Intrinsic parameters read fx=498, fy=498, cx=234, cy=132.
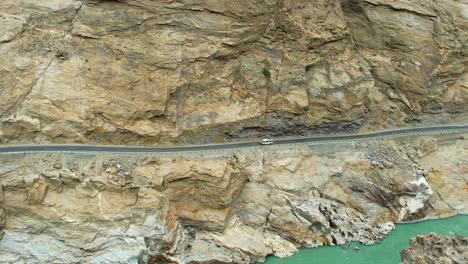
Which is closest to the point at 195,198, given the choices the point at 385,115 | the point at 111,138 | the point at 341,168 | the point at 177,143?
the point at 177,143

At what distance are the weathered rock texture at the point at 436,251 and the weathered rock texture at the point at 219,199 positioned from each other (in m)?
6.03

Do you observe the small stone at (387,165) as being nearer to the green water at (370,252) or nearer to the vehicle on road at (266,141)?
the green water at (370,252)

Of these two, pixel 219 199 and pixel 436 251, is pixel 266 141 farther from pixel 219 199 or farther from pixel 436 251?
pixel 436 251

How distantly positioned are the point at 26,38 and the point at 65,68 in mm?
2803

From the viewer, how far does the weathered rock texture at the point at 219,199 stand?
27078 millimetres

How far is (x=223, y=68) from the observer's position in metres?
33.0

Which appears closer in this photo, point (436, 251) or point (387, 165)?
point (436, 251)

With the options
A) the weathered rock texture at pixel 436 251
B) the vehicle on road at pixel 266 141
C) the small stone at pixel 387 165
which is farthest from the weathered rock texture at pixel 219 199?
the weathered rock texture at pixel 436 251

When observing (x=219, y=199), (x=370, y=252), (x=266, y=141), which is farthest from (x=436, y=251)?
(x=266, y=141)

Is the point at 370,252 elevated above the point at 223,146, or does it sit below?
below

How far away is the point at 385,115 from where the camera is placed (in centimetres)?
3769

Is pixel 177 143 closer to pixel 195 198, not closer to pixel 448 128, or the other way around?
pixel 195 198

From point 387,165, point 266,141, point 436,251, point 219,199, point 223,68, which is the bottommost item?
point 219,199

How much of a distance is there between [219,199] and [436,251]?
40.2 ft
